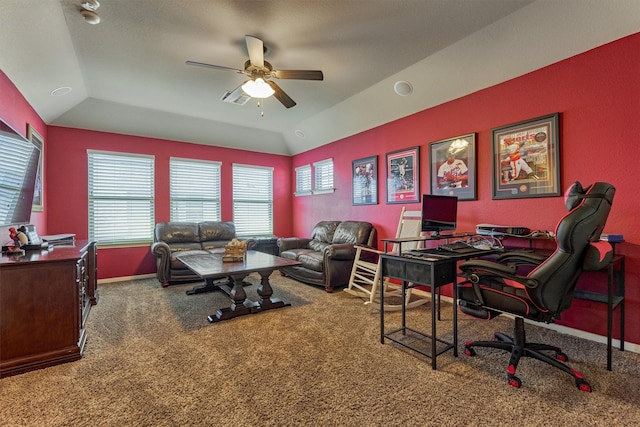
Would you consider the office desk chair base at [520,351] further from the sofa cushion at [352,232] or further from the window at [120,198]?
the window at [120,198]

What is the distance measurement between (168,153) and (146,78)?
6.03ft

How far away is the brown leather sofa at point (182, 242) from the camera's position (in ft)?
14.7

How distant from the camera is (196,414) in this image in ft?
5.42

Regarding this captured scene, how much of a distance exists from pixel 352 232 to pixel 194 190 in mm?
3205

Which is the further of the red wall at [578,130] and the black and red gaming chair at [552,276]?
the red wall at [578,130]

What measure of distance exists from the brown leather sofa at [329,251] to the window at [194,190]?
5.81 feet

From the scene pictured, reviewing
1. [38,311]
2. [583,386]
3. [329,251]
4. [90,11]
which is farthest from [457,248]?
[90,11]

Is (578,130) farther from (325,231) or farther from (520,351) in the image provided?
(325,231)

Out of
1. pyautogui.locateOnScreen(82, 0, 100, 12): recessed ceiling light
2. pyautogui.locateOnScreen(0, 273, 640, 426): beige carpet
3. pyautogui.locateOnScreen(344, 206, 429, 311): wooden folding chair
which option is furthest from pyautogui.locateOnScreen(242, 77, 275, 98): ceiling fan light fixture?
pyautogui.locateOnScreen(0, 273, 640, 426): beige carpet

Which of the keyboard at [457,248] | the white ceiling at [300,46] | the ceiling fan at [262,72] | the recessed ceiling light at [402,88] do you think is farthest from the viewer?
the recessed ceiling light at [402,88]

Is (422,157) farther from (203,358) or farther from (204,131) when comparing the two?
(204,131)

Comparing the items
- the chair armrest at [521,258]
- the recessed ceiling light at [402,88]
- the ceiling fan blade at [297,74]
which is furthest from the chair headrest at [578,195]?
the recessed ceiling light at [402,88]

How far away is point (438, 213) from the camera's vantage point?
3.07 metres

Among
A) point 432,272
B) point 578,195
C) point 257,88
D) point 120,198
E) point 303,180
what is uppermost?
point 257,88
